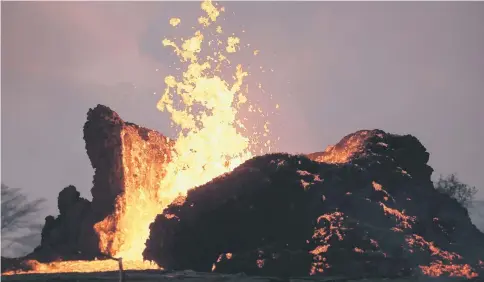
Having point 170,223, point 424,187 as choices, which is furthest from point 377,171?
→ point 170,223

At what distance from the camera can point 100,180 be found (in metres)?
52.7

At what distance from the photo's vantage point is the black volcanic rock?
130 ft

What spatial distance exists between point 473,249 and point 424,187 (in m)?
6.05

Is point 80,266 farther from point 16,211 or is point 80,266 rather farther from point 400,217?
point 16,211

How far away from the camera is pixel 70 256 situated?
47.9m

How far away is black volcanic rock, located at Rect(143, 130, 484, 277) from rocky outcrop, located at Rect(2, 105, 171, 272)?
8.30 metres

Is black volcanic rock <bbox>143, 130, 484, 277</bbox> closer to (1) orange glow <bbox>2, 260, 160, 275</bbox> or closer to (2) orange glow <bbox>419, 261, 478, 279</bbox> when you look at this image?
(2) orange glow <bbox>419, 261, 478, 279</bbox>

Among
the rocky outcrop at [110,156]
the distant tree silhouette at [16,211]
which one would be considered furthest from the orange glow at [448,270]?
the distant tree silhouette at [16,211]

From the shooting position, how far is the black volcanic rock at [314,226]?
39.7 m

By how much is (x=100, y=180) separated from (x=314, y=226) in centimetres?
2039

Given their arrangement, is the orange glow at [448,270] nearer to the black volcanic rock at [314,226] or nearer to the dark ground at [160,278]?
the black volcanic rock at [314,226]

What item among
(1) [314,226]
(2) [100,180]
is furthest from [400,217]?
(2) [100,180]

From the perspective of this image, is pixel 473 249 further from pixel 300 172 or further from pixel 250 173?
pixel 250 173

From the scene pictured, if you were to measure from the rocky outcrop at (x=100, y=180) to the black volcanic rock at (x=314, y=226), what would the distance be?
830 centimetres
